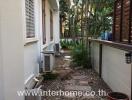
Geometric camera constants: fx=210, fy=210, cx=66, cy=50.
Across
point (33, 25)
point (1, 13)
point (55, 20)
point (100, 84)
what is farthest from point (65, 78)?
point (55, 20)

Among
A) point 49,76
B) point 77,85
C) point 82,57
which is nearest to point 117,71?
point 77,85

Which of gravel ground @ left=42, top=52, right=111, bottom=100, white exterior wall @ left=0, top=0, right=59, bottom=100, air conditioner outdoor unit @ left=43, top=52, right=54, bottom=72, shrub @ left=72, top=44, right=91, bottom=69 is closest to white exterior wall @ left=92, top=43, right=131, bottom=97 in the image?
gravel ground @ left=42, top=52, right=111, bottom=100

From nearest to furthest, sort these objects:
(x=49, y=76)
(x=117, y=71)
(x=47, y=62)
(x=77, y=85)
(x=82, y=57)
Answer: (x=117, y=71) → (x=77, y=85) → (x=49, y=76) → (x=47, y=62) → (x=82, y=57)

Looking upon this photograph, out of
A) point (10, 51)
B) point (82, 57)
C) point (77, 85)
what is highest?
point (10, 51)

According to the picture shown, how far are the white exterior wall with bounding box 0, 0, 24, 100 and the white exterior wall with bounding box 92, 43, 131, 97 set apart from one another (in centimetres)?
168

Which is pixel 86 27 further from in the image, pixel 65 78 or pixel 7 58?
pixel 7 58

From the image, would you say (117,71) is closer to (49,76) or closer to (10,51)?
(49,76)

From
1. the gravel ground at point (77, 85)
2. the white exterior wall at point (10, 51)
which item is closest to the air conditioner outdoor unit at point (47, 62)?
the gravel ground at point (77, 85)

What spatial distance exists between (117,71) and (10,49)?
2318 mm

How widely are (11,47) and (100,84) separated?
3.09 meters

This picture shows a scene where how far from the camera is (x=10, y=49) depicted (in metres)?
2.35

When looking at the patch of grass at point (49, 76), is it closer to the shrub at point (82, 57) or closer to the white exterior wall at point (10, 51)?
the shrub at point (82, 57)

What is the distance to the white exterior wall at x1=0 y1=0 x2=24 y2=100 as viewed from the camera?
2.16 metres

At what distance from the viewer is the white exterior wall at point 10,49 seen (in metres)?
2.16
